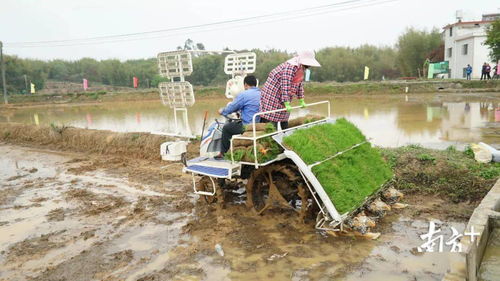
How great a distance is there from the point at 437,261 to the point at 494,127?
33.8 ft

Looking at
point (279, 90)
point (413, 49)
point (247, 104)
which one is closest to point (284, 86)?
point (279, 90)

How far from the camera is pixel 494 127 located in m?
13.0

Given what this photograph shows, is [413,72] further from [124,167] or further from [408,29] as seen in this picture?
[124,167]

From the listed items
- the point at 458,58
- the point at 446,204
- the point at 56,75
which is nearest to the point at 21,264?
the point at 446,204

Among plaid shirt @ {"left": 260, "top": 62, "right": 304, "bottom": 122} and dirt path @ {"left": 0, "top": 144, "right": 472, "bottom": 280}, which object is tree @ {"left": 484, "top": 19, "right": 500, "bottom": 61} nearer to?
dirt path @ {"left": 0, "top": 144, "right": 472, "bottom": 280}

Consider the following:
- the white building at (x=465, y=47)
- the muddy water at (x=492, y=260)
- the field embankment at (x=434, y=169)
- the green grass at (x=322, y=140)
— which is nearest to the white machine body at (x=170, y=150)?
the field embankment at (x=434, y=169)

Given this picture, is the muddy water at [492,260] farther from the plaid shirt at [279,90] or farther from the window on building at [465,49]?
the window on building at [465,49]

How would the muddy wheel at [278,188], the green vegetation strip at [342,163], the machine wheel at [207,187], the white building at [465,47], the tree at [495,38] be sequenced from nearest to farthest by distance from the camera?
the green vegetation strip at [342,163] → the muddy wheel at [278,188] → the machine wheel at [207,187] → the tree at [495,38] → the white building at [465,47]

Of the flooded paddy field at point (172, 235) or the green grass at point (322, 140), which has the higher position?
the green grass at point (322, 140)

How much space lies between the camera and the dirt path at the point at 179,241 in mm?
4594

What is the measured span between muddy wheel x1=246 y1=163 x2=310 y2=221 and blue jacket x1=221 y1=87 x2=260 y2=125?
917mm

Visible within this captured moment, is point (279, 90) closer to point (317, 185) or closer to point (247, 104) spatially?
point (247, 104)

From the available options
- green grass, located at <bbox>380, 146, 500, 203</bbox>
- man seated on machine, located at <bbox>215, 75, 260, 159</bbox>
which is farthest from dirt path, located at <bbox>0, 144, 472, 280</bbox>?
man seated on machine, located at <bbox>215, 75, 260, 159</bbox>

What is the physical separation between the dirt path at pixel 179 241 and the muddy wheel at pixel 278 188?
8.5 inches
